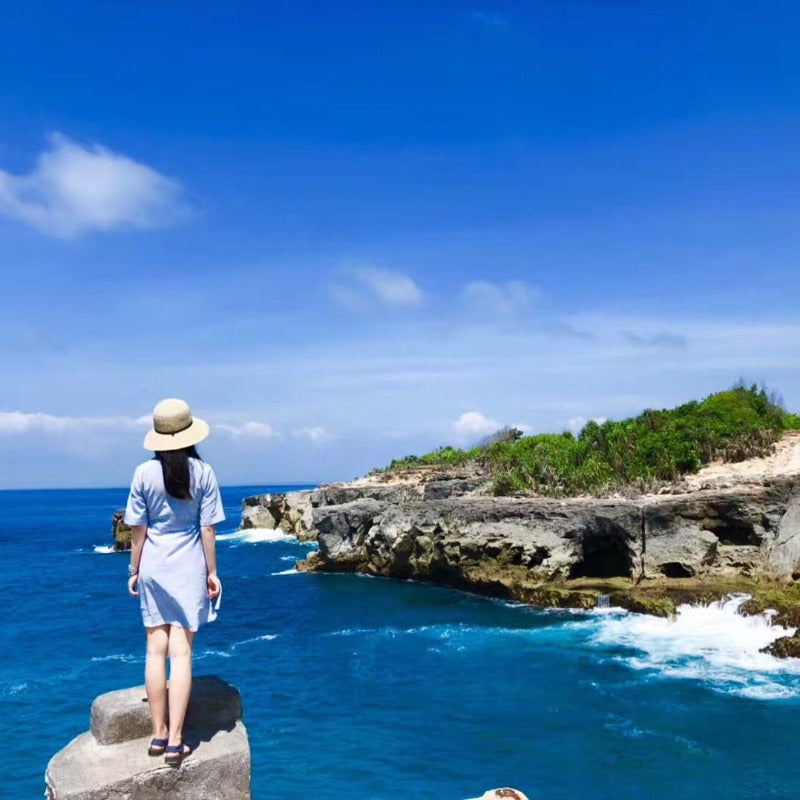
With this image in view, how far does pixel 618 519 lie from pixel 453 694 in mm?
12007

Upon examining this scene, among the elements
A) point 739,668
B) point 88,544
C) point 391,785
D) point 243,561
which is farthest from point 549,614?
point 88,544

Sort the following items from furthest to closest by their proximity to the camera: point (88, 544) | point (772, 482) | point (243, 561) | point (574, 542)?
point (88, 544)
point (243, 561)
point (574, 542)
point (772, 482)

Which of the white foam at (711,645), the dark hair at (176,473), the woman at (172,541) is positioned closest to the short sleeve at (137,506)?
the woman at (172,541)

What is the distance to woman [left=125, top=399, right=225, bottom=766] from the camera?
223 inches

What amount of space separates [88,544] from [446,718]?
55.2 m

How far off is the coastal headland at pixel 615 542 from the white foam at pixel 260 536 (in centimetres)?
2274

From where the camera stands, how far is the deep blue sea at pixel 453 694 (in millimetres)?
13641

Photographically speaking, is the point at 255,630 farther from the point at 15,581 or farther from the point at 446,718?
the point at 15,581

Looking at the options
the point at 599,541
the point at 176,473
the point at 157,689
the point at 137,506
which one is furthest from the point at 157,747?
the point at 599,541

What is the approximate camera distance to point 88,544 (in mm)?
63938

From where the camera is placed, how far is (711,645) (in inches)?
850

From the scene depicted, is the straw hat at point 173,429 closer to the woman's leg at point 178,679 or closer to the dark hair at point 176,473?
the dark hair at point 176,473

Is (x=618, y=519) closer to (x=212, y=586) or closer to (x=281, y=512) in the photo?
(x=212, y=586)

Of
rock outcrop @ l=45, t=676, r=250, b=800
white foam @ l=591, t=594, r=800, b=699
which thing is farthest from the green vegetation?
rock outcrop @ l=45, t=676, r=250, b=800
